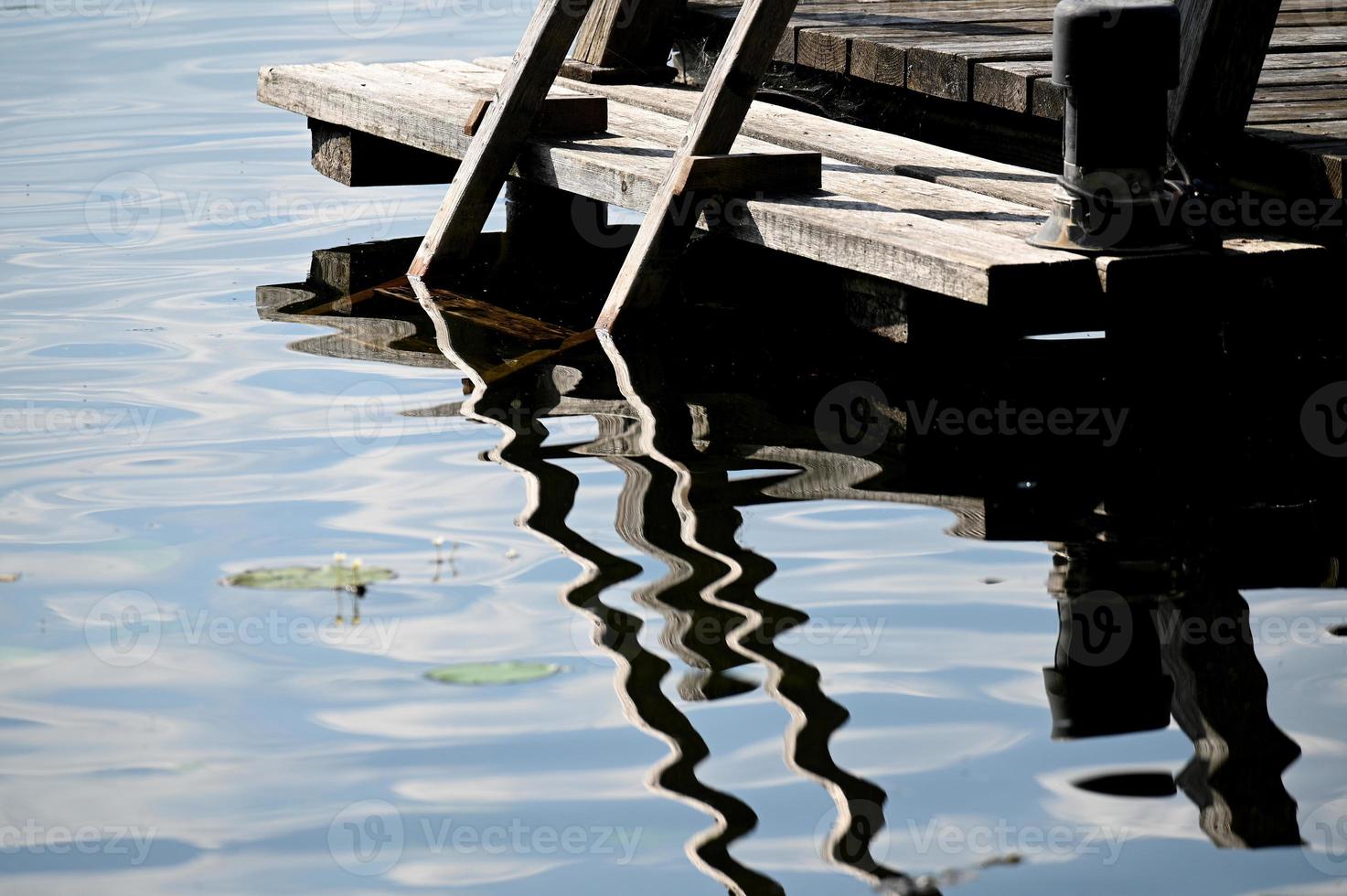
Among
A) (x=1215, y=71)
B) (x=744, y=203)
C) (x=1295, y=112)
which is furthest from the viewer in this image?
(x=1295, y=112)

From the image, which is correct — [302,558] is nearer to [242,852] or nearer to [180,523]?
[180,523]

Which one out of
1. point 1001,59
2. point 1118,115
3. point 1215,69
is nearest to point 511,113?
point 1001,59

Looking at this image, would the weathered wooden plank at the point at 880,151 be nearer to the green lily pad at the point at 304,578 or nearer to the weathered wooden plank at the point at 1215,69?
the weathered wooden plank at the point at 1215,69

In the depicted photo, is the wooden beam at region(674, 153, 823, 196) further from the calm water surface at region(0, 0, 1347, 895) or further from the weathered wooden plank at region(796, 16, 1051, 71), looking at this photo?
the weathered wooden plank at region(796, 16, 1051, 71)

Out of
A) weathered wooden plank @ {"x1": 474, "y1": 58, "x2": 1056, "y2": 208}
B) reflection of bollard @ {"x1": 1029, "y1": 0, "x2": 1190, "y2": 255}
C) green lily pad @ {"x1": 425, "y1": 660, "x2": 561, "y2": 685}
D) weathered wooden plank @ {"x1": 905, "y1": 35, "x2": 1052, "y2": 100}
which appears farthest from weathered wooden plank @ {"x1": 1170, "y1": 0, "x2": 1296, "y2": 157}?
green lily pad @ {"x1": 425, "y1": 660, "x2": 561, "y2": 685}

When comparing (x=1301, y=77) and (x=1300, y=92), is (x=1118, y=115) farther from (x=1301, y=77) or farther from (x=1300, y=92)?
(x=1301, y=77)

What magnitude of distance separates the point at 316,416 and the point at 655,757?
238 cm

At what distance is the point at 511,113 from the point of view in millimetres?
6438

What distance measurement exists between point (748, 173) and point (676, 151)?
1.44 ft

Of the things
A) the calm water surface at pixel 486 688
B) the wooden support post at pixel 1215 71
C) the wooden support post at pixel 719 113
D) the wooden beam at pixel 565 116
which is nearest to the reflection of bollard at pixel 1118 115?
the wooden support post at pixel 1215 71

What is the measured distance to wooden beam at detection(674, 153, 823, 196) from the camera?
5.59 m

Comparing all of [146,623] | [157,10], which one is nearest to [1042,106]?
[146,623]

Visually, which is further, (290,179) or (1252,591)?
(290,179)

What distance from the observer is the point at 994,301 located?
4531 millimetres
